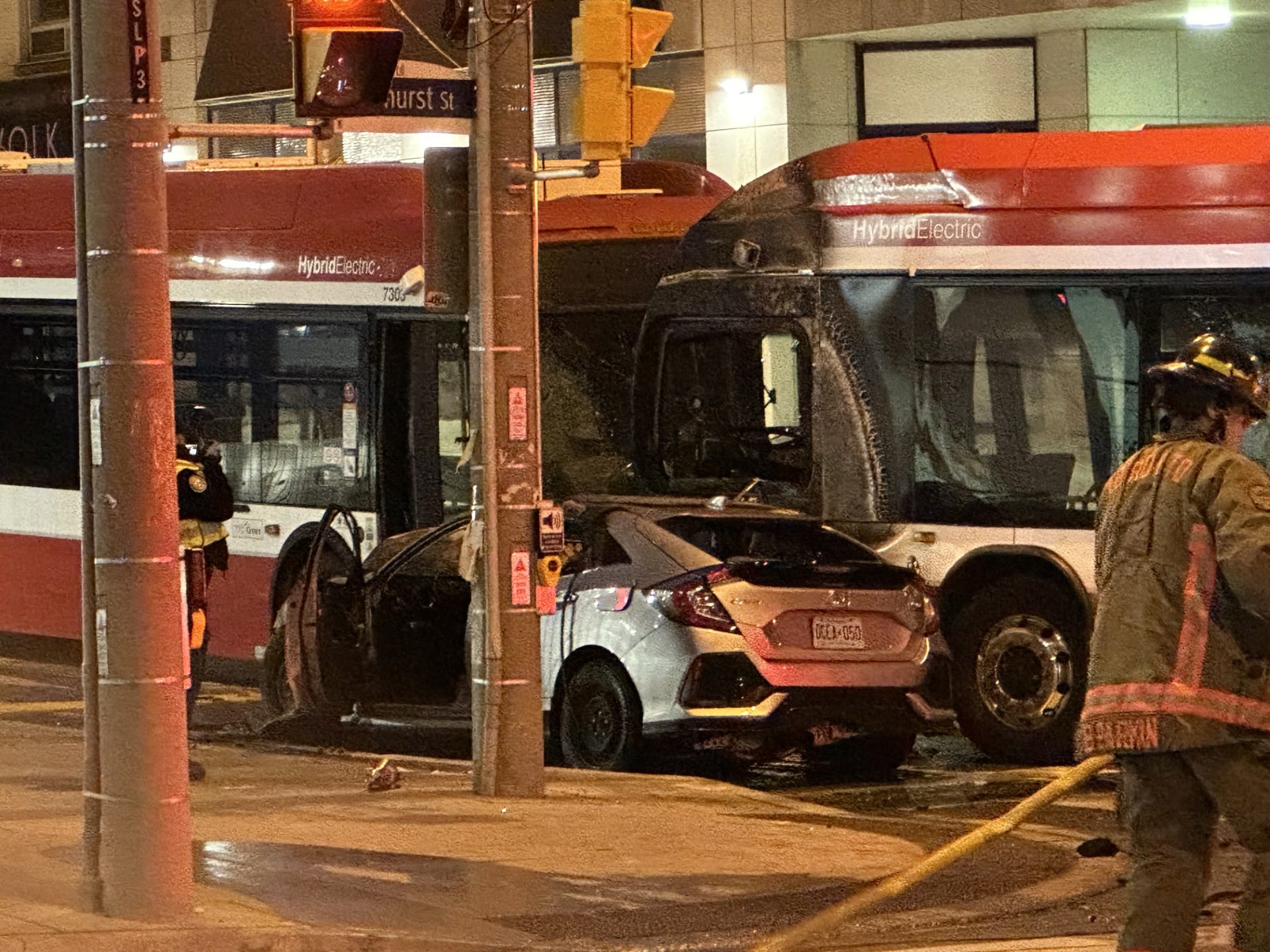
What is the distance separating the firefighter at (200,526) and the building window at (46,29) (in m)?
20.8

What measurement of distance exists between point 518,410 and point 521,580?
0.76 meters

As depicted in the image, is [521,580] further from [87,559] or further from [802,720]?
[87,559]

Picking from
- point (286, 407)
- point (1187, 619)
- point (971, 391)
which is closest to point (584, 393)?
point (286, 407)

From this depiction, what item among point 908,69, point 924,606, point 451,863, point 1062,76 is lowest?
point 451,863

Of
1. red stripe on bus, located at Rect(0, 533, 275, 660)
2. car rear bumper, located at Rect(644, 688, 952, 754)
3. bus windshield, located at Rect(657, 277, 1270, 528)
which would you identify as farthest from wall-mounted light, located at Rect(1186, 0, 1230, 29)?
car rear bumper, located at Rect(644, 688, 952, 754)

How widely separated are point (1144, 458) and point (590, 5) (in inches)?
187

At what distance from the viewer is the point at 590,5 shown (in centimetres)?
1077

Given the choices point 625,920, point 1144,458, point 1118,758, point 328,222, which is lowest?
point 625,920

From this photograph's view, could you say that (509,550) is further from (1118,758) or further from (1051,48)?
(1051,48)

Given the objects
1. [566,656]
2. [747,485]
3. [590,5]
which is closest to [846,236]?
[747,485]

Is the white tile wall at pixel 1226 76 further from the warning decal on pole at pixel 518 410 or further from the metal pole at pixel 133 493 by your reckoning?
the metal pole at pixel 133 493

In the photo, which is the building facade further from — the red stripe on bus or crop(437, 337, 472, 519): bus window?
the red stripe on bus

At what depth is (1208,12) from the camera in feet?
73.6

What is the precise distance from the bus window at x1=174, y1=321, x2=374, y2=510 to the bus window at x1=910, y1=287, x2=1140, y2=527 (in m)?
4.58
